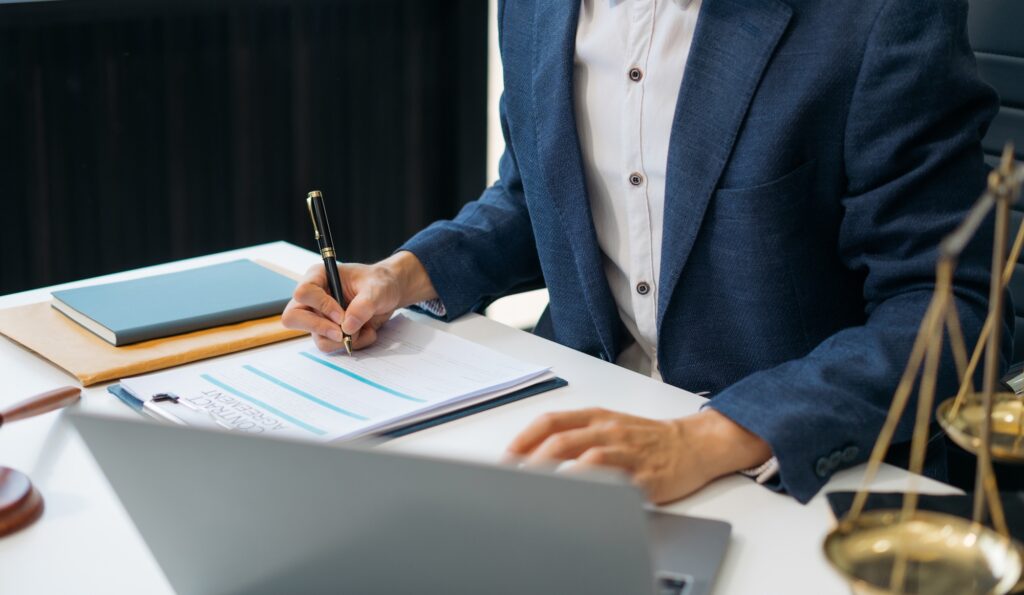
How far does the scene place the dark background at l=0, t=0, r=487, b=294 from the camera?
2.54m

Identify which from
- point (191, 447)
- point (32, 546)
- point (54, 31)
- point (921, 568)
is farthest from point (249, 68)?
point (921, 568)

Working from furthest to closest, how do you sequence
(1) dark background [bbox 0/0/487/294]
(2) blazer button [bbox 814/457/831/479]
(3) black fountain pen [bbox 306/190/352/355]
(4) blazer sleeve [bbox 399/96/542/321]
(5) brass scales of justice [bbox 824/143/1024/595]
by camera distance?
1. (1) dark background [bbox 0/0/487/294]
2. (4) blazer sleeve [bbox 399/96/542/321]
3. (3) black fountain pen [bbox 306/190/352/355]
4. (2) blazer button [bbox 814/457/831/479]
5. (5) brass scales of justice [bbox 824/143/1024/595]

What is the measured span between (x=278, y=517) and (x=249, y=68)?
225 cm

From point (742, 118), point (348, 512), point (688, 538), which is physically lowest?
point (688, 538)

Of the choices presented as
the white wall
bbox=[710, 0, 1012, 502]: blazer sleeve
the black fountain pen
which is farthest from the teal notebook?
the white wall

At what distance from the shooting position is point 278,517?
0.72 meters

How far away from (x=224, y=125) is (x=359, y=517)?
226 cm

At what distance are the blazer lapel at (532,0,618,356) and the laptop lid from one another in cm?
73

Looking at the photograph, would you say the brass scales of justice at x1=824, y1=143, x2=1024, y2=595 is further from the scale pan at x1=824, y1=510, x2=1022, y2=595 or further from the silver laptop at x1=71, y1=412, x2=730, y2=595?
the silver laptop at x1=71, y1=412, x2=730, y2=595

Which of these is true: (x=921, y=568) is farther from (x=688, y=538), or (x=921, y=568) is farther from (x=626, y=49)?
(x=626, y=49)

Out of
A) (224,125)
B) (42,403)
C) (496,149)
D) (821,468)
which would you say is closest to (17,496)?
(42,403)

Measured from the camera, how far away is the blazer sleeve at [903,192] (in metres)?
1.08

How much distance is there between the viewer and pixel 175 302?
1.45m

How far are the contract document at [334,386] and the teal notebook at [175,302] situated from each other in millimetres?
93
